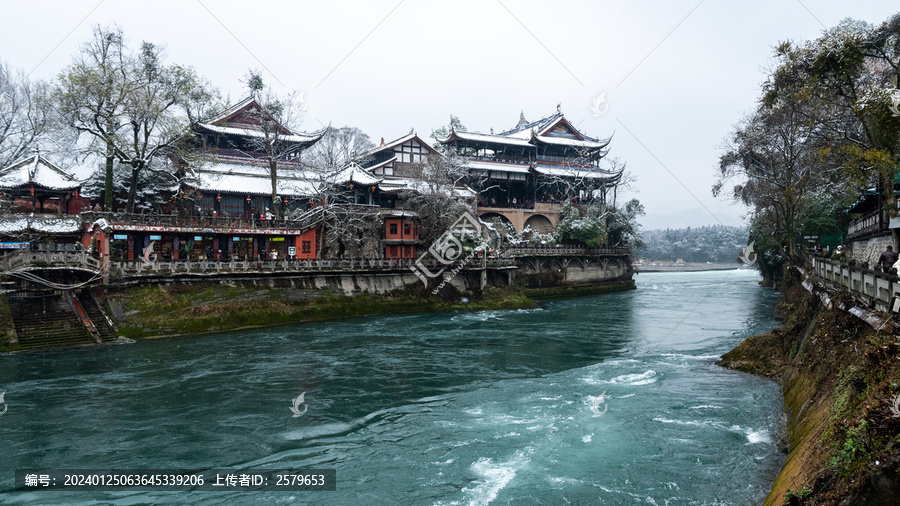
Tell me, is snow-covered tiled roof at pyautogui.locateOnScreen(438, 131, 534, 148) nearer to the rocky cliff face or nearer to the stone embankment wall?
the stone embankment wall

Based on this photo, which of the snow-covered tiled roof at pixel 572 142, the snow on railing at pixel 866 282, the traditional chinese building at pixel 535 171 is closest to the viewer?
the snow on railing at pixel 866 282

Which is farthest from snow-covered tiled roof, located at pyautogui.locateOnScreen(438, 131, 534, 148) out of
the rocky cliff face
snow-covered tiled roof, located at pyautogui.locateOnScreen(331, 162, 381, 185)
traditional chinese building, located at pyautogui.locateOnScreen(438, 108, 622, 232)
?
the rocky cliff face

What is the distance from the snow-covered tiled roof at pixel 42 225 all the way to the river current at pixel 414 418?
14.4m

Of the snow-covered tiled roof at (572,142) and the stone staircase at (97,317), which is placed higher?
the snow-covered tiled roof at (572,142)

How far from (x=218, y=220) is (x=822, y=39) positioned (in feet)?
128

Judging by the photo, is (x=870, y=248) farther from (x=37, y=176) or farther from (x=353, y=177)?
(x=37, y=176)

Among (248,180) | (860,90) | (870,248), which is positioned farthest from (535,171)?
(860,90)

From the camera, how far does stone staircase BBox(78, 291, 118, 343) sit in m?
27.9

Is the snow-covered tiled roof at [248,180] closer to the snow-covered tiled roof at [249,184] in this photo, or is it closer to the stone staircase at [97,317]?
the snow-covered tiled roof at [249,184]

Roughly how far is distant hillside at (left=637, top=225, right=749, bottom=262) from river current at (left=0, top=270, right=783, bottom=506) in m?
128

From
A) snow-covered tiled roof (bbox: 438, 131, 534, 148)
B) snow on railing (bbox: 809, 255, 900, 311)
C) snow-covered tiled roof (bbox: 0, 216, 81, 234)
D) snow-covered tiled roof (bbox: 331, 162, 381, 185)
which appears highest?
snow-covered tiled roof (bbox: 438, 131, 534, 148)

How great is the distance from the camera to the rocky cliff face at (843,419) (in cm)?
693

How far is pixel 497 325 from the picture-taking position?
116 feet

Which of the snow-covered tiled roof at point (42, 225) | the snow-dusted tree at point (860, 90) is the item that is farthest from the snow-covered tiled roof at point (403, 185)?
the snow-dusted tree at point (860, 90)
